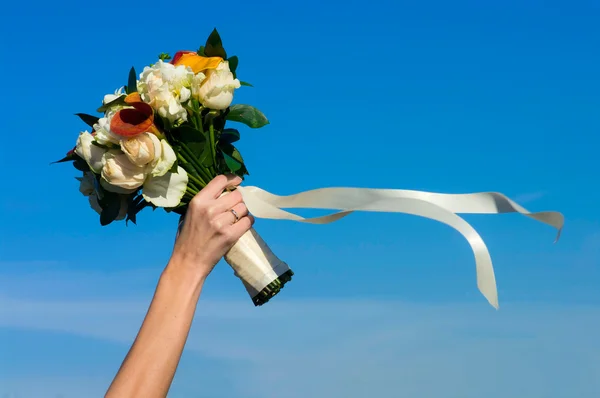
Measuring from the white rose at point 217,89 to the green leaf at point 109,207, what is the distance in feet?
2.29

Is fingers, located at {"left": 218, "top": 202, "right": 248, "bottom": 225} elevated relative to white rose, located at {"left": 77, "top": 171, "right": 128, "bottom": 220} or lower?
lower

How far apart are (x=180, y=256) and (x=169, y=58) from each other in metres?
1.29

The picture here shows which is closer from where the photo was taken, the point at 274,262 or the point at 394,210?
the point at 394,210

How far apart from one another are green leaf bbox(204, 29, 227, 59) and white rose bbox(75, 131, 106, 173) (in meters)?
0.82

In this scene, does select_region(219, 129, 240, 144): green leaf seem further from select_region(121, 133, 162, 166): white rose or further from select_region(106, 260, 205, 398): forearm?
select_region(106, 260, 205, 398): forearm

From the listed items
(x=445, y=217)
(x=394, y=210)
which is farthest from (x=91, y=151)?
(x=445, y=217)

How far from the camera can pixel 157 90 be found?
12.2 feet

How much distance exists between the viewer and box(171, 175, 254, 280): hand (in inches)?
135

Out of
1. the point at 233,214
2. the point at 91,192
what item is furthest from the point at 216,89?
the point at 91,192

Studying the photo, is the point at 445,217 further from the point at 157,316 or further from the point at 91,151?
the point at 91,151

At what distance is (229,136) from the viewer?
4.16 m

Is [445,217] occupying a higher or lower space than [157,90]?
lower

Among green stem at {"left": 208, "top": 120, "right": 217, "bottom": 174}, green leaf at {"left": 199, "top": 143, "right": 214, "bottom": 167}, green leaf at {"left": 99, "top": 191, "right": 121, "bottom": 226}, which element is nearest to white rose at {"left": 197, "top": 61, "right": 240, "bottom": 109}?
green stem at {"left": 208, "top": 120, "right": 217, "bottom": 174}

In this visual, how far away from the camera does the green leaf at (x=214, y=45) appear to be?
4.05 m
